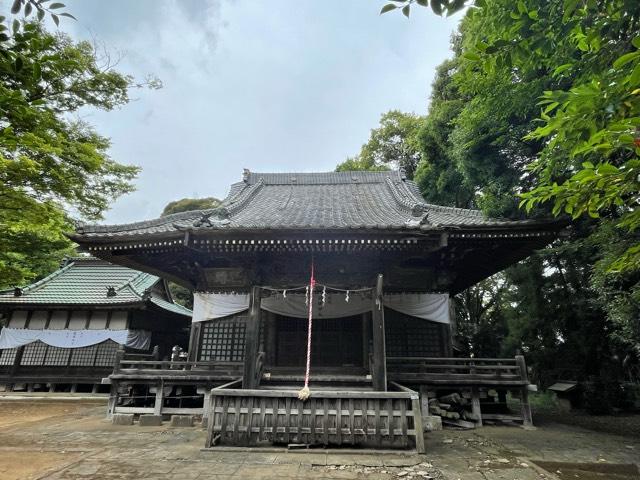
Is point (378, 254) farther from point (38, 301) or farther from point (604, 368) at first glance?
point (38, 301)

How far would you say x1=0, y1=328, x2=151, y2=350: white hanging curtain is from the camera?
17.7 metres

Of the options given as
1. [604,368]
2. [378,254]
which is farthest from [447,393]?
[604,368]

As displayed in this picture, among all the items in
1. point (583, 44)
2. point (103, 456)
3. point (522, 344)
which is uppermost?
point (583, 44)

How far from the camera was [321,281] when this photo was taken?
8.96 meters

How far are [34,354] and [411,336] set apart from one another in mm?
19403

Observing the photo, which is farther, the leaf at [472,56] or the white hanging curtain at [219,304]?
the white hanging curtain at [219,304]

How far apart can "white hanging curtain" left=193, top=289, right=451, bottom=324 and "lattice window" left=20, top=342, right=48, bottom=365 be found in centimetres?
1395

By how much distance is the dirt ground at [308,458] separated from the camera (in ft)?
17.0

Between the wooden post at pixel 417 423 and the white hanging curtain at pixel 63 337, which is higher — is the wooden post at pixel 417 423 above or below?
below

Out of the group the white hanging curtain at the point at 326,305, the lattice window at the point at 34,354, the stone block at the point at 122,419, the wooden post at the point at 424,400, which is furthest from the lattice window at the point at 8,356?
the wooden post at the point at 424,400

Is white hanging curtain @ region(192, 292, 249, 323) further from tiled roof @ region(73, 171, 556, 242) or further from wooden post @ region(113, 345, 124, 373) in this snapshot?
wooden post @ region(113, 345, 124, 373)

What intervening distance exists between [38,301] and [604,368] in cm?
2564

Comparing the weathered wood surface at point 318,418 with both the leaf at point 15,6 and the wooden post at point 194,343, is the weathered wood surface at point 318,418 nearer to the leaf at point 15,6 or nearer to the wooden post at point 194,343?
the wooden post at point 194,343

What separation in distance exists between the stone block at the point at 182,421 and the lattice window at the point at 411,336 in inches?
219
